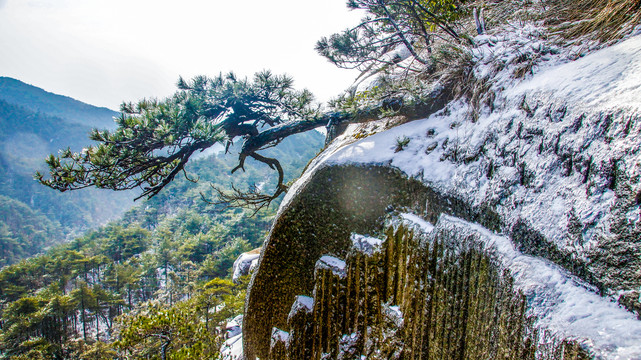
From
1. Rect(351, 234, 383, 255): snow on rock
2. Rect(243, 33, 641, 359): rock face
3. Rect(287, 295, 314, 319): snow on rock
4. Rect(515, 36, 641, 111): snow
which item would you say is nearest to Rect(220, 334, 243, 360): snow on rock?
Rect(287, 295, 314, 319): snow on rock

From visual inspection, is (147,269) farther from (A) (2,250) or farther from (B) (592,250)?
(A) (2,250)

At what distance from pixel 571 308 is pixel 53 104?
9643 inches

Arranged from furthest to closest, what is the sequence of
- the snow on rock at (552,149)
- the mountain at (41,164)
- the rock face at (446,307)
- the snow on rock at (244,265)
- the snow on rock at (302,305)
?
1. the mountain at (41,164)
2. the snow on rock at (244,265)
3. the snow on rock at (302,305)
4. the snow on rock at (552,149)
5. the rock face at (446,307)

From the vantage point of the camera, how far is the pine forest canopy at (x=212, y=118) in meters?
3.62

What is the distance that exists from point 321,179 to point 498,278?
1.89 m

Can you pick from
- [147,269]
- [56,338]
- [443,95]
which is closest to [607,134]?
[443,95]

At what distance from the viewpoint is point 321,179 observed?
304cm

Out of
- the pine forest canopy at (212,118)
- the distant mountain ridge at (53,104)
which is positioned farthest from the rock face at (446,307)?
the distant mountain ridge at (53,104)

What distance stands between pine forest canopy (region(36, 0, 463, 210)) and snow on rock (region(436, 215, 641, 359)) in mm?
2153

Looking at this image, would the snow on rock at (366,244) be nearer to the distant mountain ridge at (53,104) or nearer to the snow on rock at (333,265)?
the snow on rock at (333,265)

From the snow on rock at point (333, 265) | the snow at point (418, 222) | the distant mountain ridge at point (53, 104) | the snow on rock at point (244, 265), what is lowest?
the snow on rock at point (244, 265)

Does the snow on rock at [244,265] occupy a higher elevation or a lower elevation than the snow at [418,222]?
lower

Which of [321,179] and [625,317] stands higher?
[321,179]

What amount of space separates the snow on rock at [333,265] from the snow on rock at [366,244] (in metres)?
0.24
